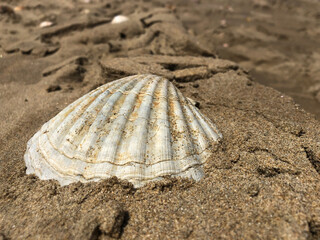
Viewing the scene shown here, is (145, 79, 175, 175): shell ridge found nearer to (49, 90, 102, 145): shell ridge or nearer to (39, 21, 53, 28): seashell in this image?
(49, 90, 102, 145): shell ridge

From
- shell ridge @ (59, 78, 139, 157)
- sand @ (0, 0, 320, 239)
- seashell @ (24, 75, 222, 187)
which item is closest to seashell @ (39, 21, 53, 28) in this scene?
sand @ (0, 0, 320, 239)

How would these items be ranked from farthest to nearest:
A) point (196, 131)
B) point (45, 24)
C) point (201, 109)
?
1. point (45, 24)
2. point (201, 109)
3. point (196, 131)

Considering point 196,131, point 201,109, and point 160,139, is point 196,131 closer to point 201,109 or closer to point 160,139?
point 160,139

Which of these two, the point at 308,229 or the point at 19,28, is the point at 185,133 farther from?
the point at 19,28

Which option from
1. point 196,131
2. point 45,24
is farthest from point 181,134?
point 45,24

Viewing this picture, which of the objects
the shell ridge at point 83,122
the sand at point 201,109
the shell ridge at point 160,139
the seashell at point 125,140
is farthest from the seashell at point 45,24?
the shell ridge at point 160,139

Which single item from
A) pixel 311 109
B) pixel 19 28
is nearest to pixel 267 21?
pixel 311 109
